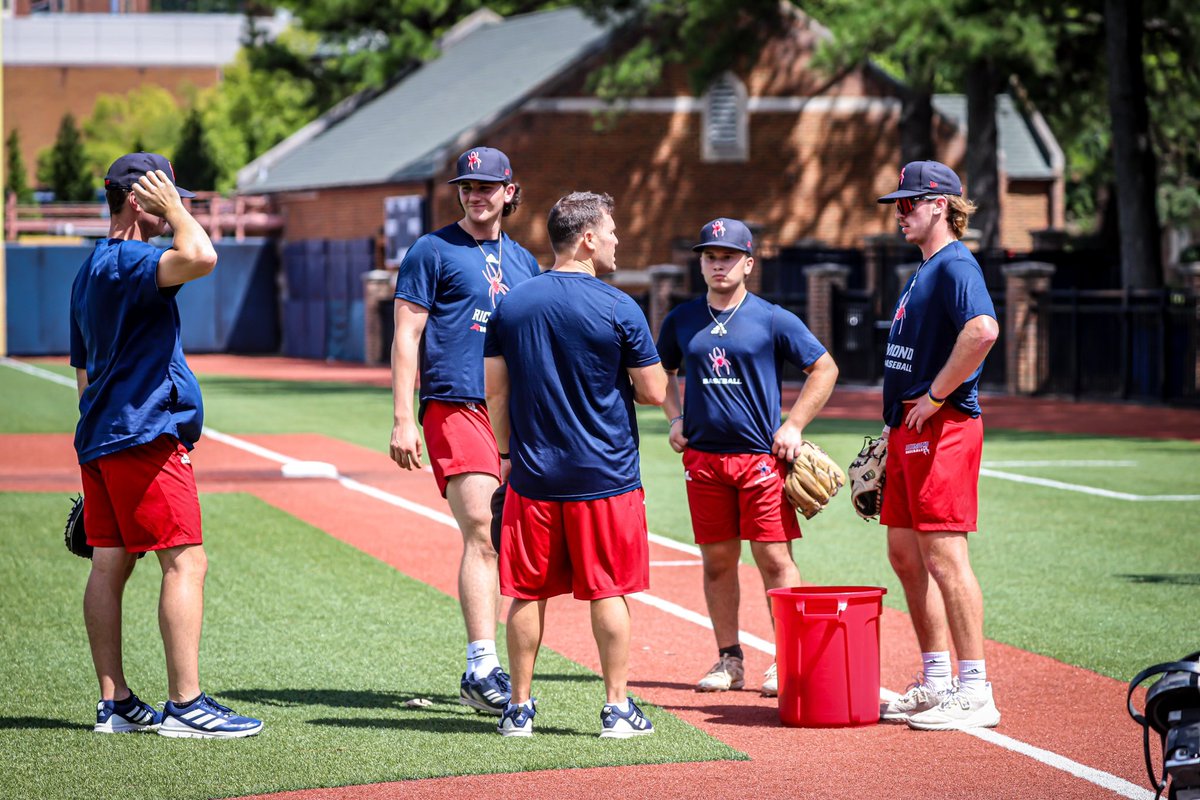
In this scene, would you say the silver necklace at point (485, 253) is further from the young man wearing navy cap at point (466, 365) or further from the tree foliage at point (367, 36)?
the tree foliage at point (367, 36)

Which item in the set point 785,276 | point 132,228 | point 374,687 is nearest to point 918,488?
point 374,687

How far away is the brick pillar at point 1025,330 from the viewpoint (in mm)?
27359

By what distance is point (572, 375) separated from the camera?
6.48 meters

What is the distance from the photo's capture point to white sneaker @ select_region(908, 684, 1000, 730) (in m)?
6.75

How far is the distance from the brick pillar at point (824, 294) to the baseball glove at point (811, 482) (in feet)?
78.6

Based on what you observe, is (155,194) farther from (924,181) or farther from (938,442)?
(938,442)

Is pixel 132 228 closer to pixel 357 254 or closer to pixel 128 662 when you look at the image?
pixel 128 662

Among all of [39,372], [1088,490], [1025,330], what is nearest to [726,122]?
[1025,330]

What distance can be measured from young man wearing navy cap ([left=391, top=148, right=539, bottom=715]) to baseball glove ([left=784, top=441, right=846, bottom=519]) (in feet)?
4.31

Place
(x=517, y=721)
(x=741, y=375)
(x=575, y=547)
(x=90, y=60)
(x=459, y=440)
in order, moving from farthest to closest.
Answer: (x=90, y=60), (x=741, y=375), (x=459, y=440), (x=517, y=721), (x=575, y=547)

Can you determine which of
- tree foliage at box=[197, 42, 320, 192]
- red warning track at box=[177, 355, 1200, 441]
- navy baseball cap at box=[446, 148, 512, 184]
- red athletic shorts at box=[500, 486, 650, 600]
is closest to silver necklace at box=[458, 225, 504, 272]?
navy baseball cap at box=[446, 148, 512, 184]

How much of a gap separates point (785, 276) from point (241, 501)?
23.2 metres

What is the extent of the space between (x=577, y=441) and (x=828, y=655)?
4.36ft

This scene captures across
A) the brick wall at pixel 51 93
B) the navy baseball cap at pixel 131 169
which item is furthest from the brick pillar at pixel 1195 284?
the brick wall at pixel 51 93
